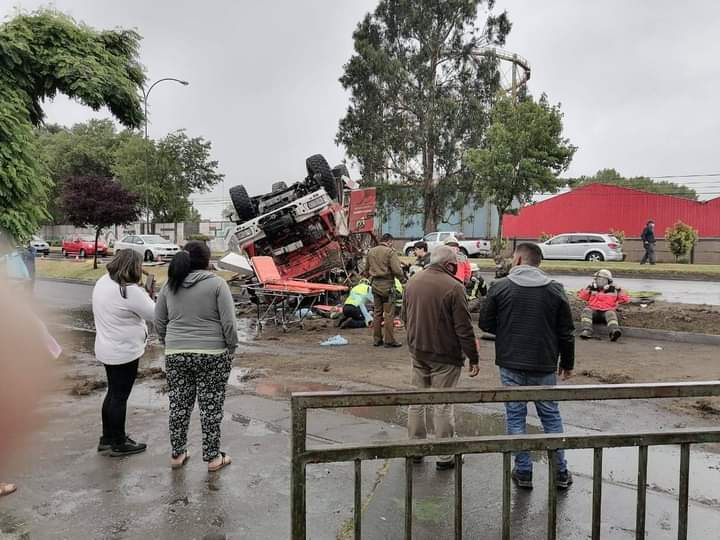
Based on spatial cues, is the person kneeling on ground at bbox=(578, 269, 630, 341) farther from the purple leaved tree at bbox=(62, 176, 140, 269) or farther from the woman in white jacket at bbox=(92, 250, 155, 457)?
the purple leaved tree at bbox=(62, 176, 140, 269)

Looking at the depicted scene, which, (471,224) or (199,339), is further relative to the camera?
(471,224)

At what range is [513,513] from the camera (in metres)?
3.73

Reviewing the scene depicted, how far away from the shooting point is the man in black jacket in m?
4.11

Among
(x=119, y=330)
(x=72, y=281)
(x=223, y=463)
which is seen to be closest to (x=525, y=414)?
(x=223, y=463)

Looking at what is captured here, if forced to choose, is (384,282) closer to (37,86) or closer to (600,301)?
(600,301)

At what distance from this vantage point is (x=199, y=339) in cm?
422

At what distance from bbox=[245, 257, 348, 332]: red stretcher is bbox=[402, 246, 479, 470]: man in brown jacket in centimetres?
664


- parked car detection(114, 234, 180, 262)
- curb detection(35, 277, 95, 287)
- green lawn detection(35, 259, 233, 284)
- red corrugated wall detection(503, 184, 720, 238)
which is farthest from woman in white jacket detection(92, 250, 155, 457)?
red corrugated wall detection(503, 184, 720, 238)

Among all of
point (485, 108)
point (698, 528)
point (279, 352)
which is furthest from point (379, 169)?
point (698, 528)

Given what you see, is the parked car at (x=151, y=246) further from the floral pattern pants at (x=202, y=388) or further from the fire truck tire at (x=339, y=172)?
the floral pattern pants at (x=202, y=388)

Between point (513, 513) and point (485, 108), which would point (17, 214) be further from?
point (485, 108)

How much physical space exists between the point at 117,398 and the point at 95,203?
2032 centimetres

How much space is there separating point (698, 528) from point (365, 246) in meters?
11.5

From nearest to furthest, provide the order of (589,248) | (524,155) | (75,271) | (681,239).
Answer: (524,155) < (75,271) < (681,239) < (589,248)
